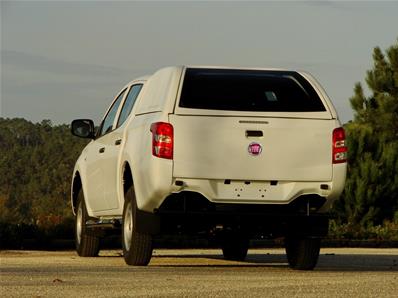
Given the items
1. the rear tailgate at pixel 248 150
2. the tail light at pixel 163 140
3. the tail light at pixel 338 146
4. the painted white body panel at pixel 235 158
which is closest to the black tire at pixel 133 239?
the painted white body panel at pixel 235 158

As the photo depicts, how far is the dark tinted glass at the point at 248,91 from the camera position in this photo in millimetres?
12516

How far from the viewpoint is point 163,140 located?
1211cm

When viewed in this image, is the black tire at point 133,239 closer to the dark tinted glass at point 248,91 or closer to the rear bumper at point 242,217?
the rear bumper at point 242,217

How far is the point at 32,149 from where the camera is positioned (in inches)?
4309

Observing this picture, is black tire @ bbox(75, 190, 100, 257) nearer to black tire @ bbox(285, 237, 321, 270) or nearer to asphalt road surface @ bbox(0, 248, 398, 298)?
asphalt road surface @ bbox(0, 248, 398, 298)

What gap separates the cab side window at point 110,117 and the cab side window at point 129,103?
377 mm

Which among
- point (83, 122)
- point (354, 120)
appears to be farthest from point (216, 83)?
point (354, 120)

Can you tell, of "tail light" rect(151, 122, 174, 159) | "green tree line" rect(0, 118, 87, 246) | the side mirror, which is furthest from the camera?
"green tree line" rect(0, 118, 87, 246)

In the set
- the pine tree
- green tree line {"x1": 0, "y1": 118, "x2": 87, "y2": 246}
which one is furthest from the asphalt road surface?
green tree line {"x1": 0, "y1": 118, "x2": 87, "y2": 246}

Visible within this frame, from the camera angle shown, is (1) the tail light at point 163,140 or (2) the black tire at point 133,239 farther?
(2) the black tire at point 133,239

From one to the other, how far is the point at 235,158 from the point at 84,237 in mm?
4634

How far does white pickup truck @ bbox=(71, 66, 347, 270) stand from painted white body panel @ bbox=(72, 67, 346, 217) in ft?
0.03

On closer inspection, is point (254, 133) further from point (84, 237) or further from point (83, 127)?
point (84, 237)

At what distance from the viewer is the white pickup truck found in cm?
1213
